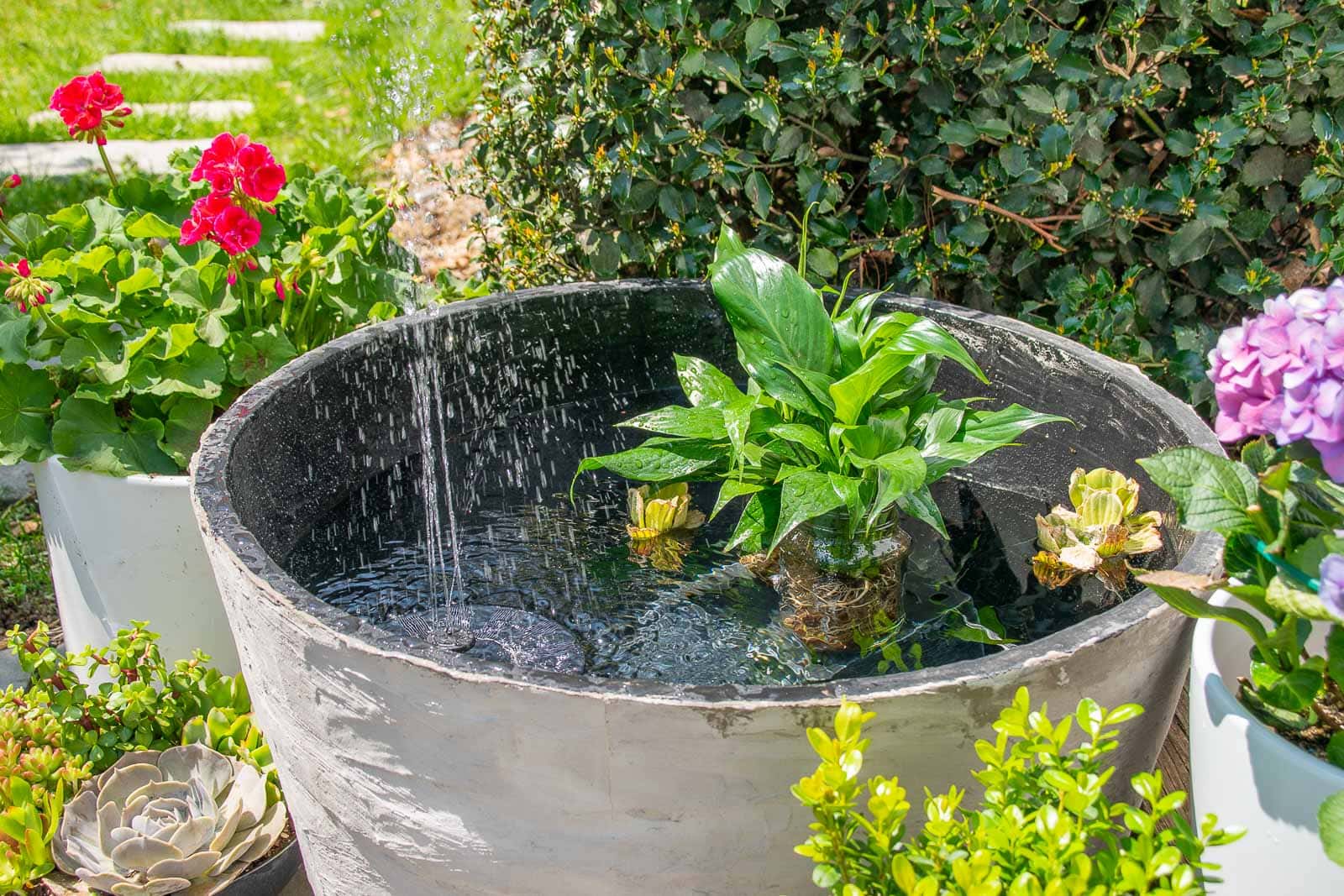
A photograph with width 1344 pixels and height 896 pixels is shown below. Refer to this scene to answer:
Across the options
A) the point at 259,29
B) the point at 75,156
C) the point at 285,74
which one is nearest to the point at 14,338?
the point at 75,156

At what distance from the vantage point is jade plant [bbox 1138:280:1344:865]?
1051mm

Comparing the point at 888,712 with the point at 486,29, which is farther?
the point at 486,29

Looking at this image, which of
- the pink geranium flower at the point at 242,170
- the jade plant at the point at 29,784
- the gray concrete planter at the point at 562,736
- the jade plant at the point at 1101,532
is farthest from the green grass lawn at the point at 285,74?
the gray concrete planter at the point at 562,736

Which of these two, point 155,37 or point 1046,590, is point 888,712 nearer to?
point 1046,590

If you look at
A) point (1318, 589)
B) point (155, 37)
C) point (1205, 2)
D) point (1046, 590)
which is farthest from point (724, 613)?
point (155, 37)

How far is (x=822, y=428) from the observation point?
1629 millimetres

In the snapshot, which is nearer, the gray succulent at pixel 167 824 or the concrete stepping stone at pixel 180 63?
the gray succulent at pixel 167 824

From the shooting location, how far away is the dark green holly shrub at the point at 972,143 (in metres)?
2.06

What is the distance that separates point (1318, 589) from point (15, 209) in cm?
395

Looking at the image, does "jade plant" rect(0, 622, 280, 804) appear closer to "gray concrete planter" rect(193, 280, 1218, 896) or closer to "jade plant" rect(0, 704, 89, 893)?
"jade plant" rect(0, 704, 89, 893)

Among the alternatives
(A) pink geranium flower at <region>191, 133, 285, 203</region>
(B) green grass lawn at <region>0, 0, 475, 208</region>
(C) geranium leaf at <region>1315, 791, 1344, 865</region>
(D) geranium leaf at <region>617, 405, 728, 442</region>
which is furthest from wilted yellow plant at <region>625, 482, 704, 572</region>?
(B) green grass lawn at <region>0, 0, 475, 208</region>

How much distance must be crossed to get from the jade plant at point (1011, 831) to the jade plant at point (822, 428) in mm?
427

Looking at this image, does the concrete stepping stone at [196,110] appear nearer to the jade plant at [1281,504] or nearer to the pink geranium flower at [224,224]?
the pink geranium flower at [224,224]

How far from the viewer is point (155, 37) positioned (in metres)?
5.15
